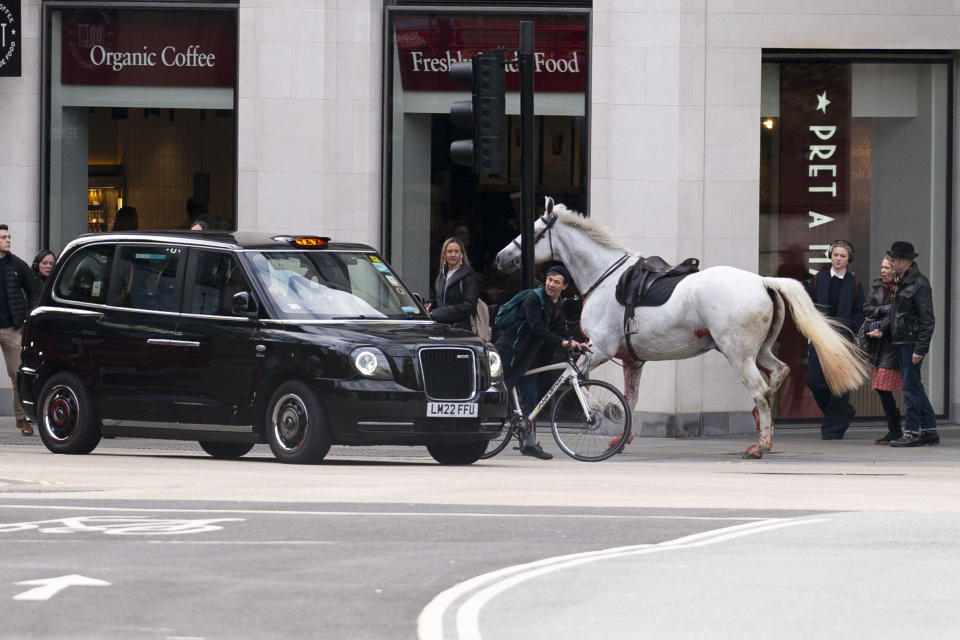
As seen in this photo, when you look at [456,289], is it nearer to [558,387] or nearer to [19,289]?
[558,387]

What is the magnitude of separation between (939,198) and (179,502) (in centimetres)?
1153

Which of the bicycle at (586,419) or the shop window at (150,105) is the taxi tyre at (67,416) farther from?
the shop window at (150,105)

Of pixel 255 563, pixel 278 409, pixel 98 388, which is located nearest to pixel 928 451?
pixel 278 409

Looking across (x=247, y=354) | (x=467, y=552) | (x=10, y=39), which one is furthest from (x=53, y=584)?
(x=10, y=39)

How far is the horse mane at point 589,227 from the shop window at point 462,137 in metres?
2.69

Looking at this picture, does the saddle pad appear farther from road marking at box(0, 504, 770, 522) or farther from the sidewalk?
road marking at box(0, 504, 770, 522)

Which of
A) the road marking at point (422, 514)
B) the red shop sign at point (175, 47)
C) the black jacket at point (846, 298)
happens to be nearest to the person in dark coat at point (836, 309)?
the black jacket at point (846, 298)

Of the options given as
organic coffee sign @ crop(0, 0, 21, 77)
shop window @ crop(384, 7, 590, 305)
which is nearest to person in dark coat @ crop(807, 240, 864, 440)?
shop window @ crop(384, 7, 590, 305)

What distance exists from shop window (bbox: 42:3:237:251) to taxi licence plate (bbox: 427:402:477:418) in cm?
693

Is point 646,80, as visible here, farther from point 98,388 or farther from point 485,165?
point 98,388

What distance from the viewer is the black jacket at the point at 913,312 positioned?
17.9m

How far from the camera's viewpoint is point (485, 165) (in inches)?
635

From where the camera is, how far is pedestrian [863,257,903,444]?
1814cm

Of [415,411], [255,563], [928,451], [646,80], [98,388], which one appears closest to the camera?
[255,563]
